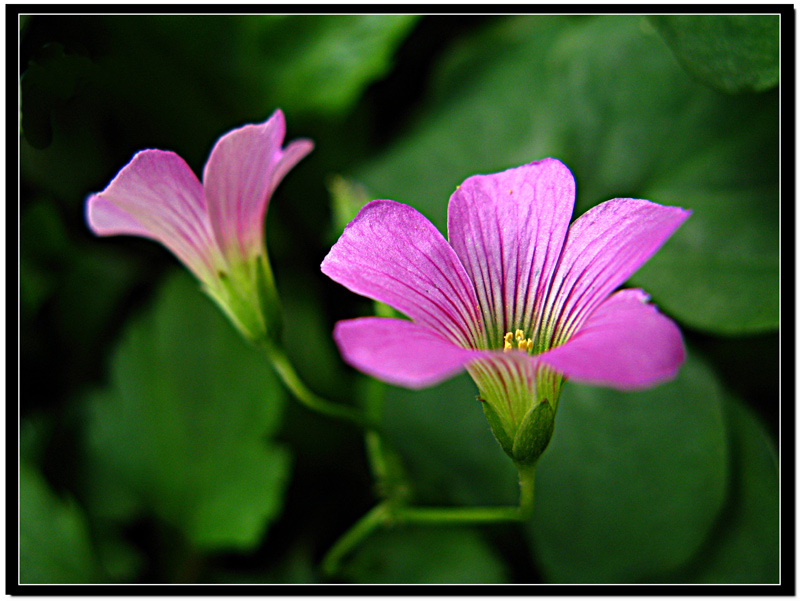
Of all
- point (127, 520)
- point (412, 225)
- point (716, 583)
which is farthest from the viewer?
point (127, 520)

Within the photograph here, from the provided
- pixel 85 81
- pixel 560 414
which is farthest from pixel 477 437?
pixel 85 81

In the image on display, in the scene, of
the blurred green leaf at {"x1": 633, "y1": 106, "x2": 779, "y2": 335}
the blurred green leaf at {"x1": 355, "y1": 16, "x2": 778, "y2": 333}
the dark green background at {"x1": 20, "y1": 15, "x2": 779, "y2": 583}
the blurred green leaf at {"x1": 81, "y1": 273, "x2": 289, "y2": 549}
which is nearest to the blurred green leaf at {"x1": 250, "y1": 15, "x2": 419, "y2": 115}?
the dark green background at {"x1": 20, "y1": 15, "x2": 779, "y2": 583}

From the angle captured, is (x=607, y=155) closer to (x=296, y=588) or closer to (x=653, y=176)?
(x=653, y=176)

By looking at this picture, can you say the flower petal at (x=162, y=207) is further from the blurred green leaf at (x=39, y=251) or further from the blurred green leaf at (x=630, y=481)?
the blurred green leaf at (x=630, y=481)

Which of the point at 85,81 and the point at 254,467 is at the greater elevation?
the point at 85,81

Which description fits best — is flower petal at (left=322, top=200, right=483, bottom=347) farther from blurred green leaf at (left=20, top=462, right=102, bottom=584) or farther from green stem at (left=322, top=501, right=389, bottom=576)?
blurred green leaf at (left=20, top=462, right=102, bottom=584)

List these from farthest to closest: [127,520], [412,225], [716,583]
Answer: [127,520], [716,583], [412,225]
